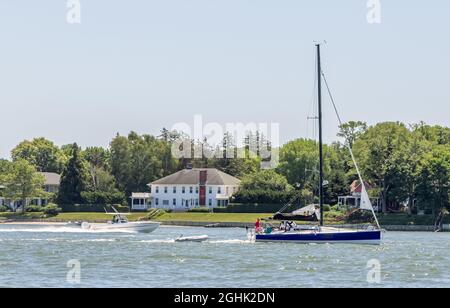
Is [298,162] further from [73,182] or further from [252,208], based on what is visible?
[73,182]

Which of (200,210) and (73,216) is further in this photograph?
(73,216)

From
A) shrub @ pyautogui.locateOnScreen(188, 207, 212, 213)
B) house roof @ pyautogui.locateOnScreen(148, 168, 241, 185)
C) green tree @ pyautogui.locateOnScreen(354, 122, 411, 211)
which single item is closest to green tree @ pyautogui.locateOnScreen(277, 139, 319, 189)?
house roof @ pyautogui.locateOnScreen(148, 168, 241, 185)

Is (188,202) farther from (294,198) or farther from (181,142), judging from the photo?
(181,142)

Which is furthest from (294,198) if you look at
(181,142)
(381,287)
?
(381,287)

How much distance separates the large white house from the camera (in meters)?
153

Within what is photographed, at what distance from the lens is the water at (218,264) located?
4638 cm

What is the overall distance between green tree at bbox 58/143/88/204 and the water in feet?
220

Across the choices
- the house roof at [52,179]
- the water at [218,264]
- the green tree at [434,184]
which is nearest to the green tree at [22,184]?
the house roof at [52,179]

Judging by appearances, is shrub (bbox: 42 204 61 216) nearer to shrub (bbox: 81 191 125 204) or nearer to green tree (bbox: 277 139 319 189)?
shrub (bbox: 81 191 125 204)

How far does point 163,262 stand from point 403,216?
68.7m

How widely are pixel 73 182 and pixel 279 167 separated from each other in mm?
27461

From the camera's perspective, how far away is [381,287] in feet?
143

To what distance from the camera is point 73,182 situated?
149 meters

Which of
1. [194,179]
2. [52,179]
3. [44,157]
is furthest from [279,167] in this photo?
[44,157]
